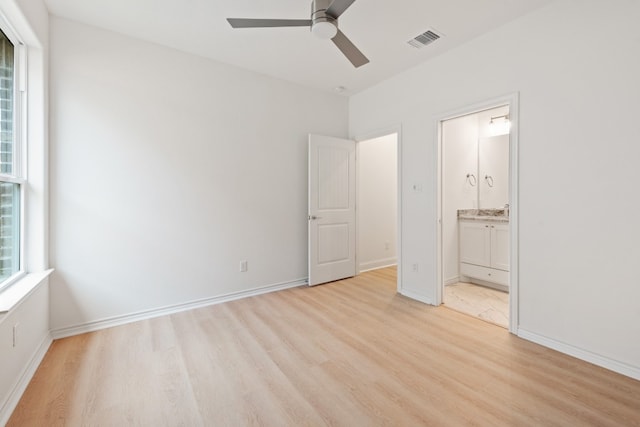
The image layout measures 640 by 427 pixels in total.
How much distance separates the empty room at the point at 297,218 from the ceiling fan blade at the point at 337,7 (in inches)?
0.8

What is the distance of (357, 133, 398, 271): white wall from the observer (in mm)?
4664

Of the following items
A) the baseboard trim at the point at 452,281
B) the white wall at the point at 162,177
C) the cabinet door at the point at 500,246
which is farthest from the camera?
the baseboard trim at the point at 452,281

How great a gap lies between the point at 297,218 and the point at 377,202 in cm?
168

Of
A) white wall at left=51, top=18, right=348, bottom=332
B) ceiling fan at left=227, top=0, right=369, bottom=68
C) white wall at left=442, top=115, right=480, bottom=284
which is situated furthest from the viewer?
white wall at left=442, top=115, right=480, bottom=284

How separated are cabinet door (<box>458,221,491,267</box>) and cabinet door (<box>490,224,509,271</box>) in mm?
51

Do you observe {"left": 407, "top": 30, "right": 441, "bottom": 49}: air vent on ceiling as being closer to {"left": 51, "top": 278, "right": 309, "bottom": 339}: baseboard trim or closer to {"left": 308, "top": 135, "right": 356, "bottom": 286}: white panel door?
{"left": 308, "top": 135, "right": 356, "bottom": 286}: white panel door

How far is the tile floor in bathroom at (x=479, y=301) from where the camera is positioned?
112 inches

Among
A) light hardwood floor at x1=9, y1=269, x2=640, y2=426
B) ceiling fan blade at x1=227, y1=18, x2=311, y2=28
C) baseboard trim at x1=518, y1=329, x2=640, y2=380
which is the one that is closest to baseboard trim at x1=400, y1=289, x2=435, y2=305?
light hardwood floor at x1=9, y1=269, x2=640, y2=426

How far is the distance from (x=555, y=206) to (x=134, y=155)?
148 inches

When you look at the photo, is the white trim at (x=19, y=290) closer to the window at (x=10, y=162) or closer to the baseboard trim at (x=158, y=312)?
the window at (x=10, y=162)

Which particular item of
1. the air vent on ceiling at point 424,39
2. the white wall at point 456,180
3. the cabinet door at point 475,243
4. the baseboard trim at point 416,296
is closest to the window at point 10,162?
the air vent on ceiling at point 424,39

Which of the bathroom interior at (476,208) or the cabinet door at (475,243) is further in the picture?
the cabinet door at (475,243)

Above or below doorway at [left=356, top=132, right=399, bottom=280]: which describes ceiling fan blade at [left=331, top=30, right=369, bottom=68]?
above

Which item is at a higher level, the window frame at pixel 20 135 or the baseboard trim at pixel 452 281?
the window frame at pixel 20 135
